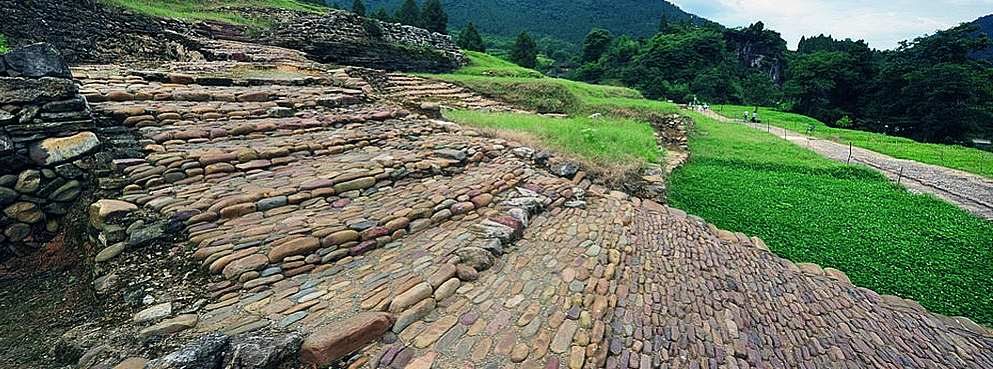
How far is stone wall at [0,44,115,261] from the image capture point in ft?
11.6

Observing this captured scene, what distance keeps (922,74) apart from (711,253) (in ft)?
104

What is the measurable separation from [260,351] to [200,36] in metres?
12.2

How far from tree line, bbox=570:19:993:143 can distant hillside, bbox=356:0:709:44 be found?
36.2 metres

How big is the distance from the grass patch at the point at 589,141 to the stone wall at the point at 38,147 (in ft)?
17.8

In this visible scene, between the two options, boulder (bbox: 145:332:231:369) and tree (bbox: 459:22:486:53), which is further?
tree (bbox: 459:22:486:53)

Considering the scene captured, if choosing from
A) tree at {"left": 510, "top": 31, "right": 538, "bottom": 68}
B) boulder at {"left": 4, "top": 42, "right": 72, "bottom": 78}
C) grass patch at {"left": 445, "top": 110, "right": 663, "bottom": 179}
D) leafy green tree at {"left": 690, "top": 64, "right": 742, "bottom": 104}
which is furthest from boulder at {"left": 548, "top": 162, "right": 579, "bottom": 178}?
leafy green tree at {"left": 690, "top": 64, "right": 742, "bottom": 104}

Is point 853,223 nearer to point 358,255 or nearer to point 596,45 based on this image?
point 358,255

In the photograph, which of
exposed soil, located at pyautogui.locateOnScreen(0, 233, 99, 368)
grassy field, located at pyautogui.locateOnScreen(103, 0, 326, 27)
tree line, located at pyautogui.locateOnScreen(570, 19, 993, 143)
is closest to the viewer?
exposed soil, located at pyautogui.locateOnScreen(0, 233, 99, 368)

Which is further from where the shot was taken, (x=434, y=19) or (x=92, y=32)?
(x=434, y=19)

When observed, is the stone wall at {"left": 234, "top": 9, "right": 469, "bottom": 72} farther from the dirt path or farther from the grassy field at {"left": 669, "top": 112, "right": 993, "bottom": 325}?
the dirt path

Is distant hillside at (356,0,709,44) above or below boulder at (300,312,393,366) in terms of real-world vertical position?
above

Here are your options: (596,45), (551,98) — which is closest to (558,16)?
(596,45)

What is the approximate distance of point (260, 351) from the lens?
230 centimetres

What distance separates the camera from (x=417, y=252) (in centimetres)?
363
